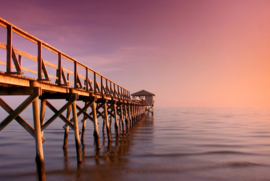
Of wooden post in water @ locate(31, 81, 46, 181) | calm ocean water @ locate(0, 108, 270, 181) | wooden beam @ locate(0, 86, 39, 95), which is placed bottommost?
calm ocean water @ locate(0, 108, 270, 181)

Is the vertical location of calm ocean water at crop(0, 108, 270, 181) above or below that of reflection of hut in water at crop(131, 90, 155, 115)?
below

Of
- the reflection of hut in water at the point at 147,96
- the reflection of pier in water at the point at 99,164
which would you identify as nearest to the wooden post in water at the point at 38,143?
the reflection of pier in water at the point at 99,164

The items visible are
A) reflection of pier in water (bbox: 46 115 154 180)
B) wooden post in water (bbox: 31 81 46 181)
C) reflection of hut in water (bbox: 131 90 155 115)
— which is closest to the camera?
wooden post in water (bbox: 31 81 46 181)

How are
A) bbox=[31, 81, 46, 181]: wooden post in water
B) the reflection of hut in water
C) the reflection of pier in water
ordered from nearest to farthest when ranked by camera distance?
bbox=[31, 81, 46, 181]: wooden post in water
the reflection of pier in water
the reflection of hut in water

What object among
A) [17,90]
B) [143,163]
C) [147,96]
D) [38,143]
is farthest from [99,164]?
[147,96]

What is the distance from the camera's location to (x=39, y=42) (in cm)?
688

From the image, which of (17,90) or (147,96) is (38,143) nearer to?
(17,90)

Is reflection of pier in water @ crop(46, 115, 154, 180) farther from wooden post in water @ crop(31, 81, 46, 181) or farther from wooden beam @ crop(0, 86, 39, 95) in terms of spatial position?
wooden beam @ crop(0, 86, 39, 95)

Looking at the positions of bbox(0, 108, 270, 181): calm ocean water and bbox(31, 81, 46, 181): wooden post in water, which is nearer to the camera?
bbox(31, 81, 46, 181): wooden post in water

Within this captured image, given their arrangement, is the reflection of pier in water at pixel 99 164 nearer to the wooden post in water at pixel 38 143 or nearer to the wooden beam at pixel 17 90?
the wooden post in water at pixel 38 143

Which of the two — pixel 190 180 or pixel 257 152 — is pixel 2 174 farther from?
pixel 257 152

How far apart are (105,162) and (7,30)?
6.83 metres

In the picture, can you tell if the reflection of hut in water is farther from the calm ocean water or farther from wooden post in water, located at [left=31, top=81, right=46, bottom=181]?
wooden post in water, located at [left=31, top=81, right=46, bottom=181]

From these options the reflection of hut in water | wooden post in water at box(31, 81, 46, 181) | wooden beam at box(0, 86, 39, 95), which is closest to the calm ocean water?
wooden post in water at box(31, 81, 46, 181)
